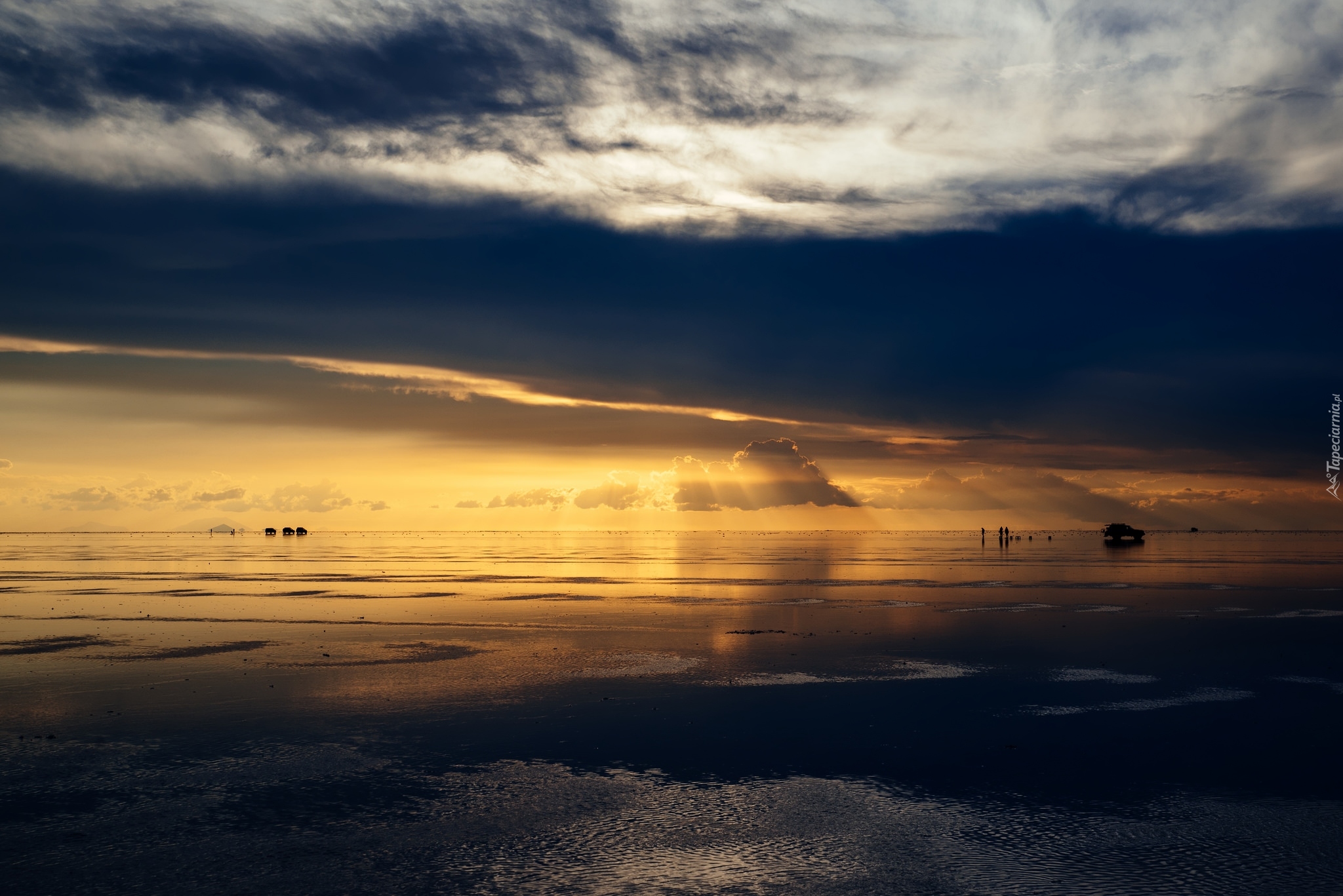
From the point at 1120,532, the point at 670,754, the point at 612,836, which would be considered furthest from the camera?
the point at 1120,532

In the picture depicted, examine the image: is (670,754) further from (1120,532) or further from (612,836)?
(1120,532)

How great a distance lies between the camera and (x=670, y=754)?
15.9m

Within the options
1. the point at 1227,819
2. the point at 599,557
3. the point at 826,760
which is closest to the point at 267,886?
the point at 826,760

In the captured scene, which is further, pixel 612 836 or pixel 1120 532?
pixel 1120 532

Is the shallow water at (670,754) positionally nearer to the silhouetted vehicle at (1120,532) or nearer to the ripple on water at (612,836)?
the ripple on water at (612,836)

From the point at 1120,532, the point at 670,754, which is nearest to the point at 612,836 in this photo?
the point at 670,754

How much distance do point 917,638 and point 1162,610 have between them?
16334 millimetres

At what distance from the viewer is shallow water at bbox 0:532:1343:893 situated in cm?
1095

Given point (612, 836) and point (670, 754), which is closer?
point (612, 836)

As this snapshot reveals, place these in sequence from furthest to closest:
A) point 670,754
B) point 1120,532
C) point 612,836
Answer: point 1120,532, point 670,754, point 612,836

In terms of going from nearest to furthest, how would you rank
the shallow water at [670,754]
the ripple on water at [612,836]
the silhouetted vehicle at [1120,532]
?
the ripple on water at [612,836]
the shallow water at [670,754]
the silhouetted vehicle at [1120,532]

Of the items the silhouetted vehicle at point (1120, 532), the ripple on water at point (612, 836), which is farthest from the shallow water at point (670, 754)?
the silhouetted vehicle at point (1120, 532)

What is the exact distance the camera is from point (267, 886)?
33.7 feet

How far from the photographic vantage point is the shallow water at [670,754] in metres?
10.9
